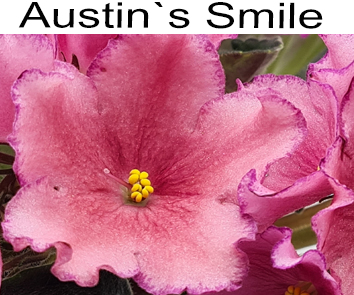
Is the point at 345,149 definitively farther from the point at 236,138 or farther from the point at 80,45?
the point at 80,45

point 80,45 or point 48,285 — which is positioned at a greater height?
point 80,45

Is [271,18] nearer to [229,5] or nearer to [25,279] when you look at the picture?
[229,5]

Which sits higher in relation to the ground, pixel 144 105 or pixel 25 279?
pixel 144 105

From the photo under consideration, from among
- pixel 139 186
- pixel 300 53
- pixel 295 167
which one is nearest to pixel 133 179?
pixel 139 186

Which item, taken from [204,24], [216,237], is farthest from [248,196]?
[204,24]

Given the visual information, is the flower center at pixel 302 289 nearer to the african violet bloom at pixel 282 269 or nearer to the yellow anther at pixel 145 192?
the african violet bloom at pixel 282 269

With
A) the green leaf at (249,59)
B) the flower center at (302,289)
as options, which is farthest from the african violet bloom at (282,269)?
the green leaf at (249,59)

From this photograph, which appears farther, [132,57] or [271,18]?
[271,18]
